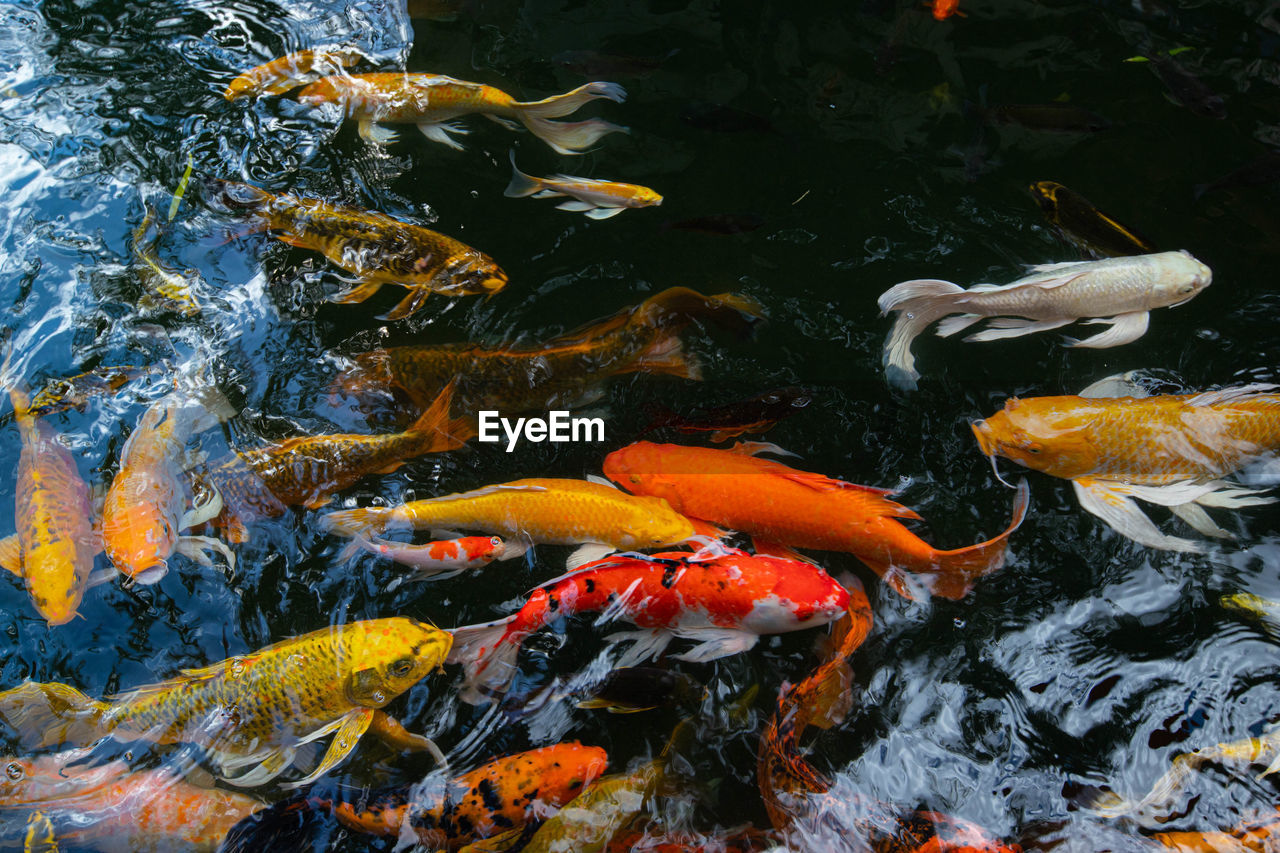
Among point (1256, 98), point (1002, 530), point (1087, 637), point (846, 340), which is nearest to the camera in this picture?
point (1087, 637)

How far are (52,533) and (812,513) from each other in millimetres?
2889

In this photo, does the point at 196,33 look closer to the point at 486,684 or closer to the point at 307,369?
the point at 307,369

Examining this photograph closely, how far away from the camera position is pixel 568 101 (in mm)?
3891

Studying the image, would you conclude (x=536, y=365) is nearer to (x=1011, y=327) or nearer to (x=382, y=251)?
(x=382, y=251)

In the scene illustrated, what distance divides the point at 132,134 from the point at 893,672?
475 cm

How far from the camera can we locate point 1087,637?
266cm

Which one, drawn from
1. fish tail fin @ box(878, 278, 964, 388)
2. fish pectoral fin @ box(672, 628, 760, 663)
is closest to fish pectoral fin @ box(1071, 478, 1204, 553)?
fish tail fin @ box(878, 278, 964, 388)

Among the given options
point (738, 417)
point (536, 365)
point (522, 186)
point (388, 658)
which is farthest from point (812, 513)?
point (522, 186)

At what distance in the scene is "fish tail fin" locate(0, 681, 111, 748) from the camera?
2.54m

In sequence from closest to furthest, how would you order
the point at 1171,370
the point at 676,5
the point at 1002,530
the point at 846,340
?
the point at 1002,530 < the point at 1171,370 < the point at 846,340 < the point at 676,5

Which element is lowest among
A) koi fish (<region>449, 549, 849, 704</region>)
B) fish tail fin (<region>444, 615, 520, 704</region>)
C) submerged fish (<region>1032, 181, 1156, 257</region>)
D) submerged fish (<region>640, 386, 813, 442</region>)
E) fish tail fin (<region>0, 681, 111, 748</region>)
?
fish tail fin (<region>0, 681, 111, 748</region>)

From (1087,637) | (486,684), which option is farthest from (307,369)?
(1087,637)

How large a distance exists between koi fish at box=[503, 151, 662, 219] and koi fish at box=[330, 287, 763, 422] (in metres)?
0.60

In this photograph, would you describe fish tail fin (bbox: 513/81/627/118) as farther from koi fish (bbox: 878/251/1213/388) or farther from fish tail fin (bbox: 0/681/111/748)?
fish tail fin (bbox: 0/681/111/748)
